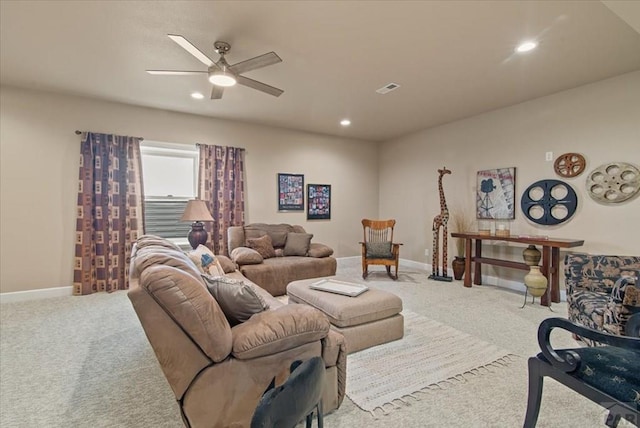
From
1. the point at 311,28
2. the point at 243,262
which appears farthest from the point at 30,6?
the point at 243,262

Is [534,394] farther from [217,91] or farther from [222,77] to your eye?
[217,91]

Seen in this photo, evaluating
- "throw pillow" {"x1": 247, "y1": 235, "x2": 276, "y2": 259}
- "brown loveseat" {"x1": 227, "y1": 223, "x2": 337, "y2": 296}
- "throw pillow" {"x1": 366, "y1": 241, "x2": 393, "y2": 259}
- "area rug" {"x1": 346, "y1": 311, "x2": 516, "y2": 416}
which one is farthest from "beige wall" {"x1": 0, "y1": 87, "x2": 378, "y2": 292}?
"area rug" {"x1": 346, "y1": 311, "x2": 516, "y2": 416}

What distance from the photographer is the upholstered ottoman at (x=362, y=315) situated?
2342 mm

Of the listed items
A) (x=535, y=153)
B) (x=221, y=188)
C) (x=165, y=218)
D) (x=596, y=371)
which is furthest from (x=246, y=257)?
(x=535, y=153)

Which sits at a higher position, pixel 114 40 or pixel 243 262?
pixel 114 40

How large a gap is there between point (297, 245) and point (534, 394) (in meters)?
3.52

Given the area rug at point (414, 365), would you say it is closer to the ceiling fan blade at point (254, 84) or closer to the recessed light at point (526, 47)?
the ceiling fan blade at point (254, 84)

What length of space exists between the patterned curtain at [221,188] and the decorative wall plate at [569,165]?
468 centimetres

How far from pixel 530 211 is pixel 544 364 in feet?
11.2

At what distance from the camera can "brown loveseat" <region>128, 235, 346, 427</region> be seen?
127 cm

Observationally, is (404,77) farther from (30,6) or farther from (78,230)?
(78,230)

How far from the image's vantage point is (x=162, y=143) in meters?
4.57

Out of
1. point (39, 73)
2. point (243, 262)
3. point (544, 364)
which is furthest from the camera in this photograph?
point (243, 262)

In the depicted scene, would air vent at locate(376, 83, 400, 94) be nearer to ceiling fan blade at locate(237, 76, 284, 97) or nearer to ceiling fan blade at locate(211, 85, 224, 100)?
ceiling fan blade at locate(237, 76, 284, 97)
